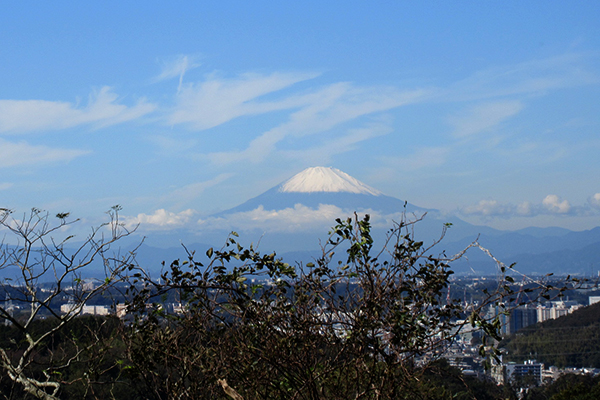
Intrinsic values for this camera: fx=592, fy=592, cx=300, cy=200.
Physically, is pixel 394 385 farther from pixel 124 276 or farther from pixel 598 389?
pixel 598 389

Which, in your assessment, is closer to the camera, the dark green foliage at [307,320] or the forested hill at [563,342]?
the dark green foliage at [307,320]

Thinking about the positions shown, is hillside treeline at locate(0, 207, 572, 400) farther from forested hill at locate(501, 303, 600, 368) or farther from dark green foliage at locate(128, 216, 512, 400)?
forested hill at locate(501, 303, 600, 368)

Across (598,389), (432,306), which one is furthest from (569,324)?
(432,306)

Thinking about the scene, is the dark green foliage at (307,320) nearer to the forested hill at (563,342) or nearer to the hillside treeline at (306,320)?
the hillside treeline at (306,320)

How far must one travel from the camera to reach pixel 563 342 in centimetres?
5981

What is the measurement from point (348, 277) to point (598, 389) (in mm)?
17570

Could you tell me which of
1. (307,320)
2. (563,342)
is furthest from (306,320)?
(563,342)

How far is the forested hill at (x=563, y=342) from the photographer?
55625 mm

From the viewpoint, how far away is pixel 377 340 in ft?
11.5

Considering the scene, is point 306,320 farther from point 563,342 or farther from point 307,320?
point 563,342

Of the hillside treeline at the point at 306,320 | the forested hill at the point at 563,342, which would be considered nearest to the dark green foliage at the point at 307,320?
the hillside treeline at the point at 306,320

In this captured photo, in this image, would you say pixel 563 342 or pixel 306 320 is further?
pixel 563 342

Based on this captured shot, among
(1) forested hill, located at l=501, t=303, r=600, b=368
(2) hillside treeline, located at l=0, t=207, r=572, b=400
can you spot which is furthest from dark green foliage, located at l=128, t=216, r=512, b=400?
(1) forested hill, located at l=501, t=303, r=600, b=368

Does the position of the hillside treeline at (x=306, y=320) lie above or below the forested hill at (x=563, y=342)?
above
